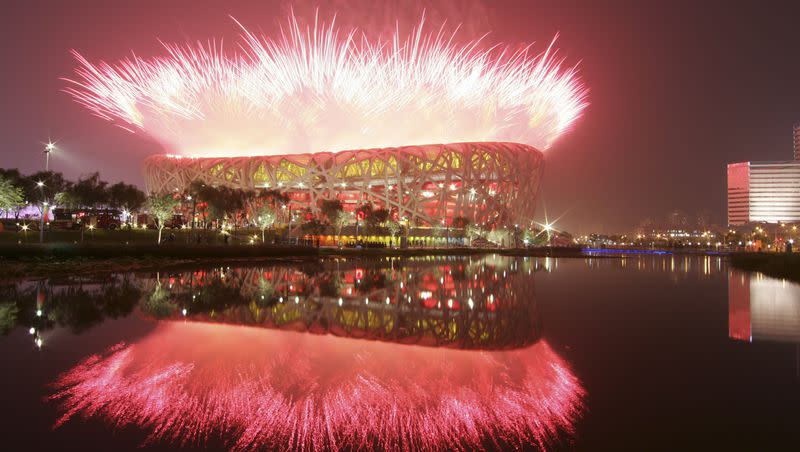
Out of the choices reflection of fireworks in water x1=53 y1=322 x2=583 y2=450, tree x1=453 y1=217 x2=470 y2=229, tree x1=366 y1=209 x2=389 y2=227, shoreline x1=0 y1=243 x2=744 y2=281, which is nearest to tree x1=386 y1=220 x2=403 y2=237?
tree x1=366 y1=209 x2=389 y2=227

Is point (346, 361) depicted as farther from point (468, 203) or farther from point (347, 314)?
point (468, 203)

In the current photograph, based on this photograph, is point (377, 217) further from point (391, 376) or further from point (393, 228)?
point (391, 376)

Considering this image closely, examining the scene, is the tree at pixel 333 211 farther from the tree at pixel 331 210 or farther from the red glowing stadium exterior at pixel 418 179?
the red glowing stadium exterior at pixel 418 179

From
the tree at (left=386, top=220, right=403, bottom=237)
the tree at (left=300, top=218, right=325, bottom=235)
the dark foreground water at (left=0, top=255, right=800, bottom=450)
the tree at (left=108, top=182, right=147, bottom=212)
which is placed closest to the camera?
the dark foreground water at (left=0, top=255, right=800, bottom=450)

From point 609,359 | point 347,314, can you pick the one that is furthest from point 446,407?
point 347,314

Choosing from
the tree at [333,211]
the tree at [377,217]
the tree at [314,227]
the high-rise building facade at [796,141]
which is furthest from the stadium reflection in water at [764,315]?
the high-rise building facade at [796,141]

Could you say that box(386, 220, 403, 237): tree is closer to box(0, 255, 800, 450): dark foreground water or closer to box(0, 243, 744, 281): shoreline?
box(0, 243, 744, 281): shoreline
